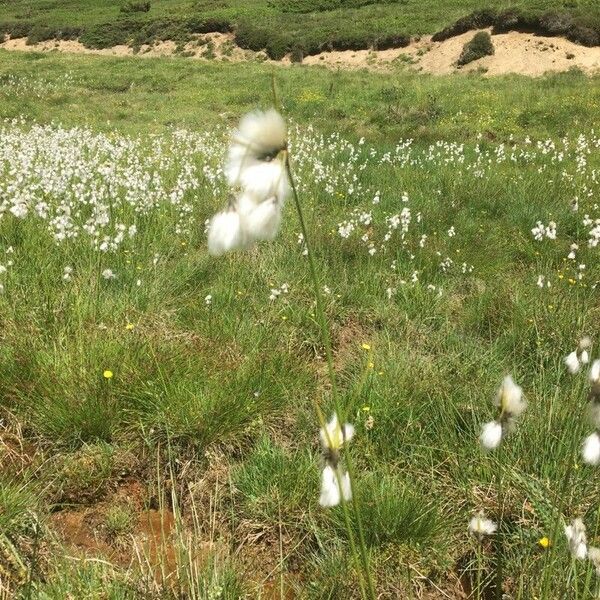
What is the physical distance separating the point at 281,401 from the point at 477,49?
90.8ft

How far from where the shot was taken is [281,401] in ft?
A: 9.86

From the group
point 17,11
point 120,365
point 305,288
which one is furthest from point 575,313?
point 17,11

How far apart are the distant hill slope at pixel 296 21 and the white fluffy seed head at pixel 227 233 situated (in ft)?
93.3

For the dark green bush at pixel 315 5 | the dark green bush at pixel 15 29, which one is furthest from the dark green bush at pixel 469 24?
the dark green bush at pixel 15 29

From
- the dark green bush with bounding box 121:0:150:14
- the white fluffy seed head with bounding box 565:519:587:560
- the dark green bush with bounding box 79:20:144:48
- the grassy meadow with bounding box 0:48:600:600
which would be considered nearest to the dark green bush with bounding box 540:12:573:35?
the grassy meadow with bounding box 0:48:600:600

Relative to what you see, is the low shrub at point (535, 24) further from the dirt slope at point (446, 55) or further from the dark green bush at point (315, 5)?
the dark green bush at point (315, 5)

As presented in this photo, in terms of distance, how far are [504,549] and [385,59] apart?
3339 cm

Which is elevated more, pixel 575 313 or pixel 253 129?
pixel 253 129

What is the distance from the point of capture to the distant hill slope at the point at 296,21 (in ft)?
91.4

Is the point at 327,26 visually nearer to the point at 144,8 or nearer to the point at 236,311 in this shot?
the point at 144,8

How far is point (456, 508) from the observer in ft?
7.91

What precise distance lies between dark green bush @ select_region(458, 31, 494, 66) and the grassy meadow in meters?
22.9

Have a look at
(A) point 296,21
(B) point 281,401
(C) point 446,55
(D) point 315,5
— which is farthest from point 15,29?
(B) point 281,401

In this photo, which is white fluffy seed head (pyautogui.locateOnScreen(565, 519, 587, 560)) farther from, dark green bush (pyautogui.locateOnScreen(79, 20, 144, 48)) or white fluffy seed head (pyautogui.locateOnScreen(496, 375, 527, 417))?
dark green bush (pyautogui.locateOnScreen(79, 20, 144, 48))
